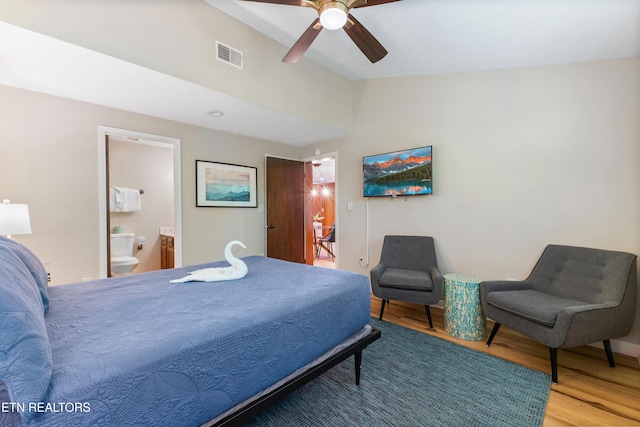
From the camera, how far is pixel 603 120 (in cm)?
235

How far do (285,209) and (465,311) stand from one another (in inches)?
121

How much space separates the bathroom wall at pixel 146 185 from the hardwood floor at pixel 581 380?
4.44 meters

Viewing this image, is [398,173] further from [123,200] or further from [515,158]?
[123,200]

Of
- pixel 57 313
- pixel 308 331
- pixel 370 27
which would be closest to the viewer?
pixel 57 313

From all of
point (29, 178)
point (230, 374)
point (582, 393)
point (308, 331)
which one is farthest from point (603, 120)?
point (29, 178)

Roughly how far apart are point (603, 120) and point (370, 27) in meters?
2.20

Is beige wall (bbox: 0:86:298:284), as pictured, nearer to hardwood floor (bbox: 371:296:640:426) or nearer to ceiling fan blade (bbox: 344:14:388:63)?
ceiling fan blade (bbox: 344:14:388:63)

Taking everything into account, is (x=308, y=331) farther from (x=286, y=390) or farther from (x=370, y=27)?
(x=370, y=27)

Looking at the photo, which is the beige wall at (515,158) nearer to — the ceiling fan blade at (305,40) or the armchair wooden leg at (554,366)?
the armchair wooden leg at (554,366)

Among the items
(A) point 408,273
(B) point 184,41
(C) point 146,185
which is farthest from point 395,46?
(C) point 146,185

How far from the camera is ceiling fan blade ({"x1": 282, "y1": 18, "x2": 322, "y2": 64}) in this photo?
1.97 metres

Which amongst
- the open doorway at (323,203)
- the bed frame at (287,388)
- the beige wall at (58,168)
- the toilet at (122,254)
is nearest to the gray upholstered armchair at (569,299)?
the bed frame at (287,388)

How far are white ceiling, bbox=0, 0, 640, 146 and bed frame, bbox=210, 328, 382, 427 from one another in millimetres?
2497

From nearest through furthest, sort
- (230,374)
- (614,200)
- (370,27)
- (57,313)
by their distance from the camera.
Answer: (230,374)
(57,313)
(614,200)
(370,27)
